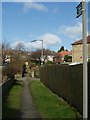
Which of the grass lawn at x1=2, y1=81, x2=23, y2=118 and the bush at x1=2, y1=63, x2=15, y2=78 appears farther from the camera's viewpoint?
the bush at x1=2, y1=63, x2=15, y2=78

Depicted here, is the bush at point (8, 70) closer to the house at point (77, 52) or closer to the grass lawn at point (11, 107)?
the grass lawn at point (11, 107)

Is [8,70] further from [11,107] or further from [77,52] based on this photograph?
[77,52]

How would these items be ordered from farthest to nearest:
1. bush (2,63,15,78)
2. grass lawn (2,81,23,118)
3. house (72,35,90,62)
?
house (72,35,90,62) < bush (2,63,15,78) < grass lawn (2,81,23,118)

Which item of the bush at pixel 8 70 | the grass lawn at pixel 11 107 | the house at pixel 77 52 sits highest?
the house at pixel 77 52

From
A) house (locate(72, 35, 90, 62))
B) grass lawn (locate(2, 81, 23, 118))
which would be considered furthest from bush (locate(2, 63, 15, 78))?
house (locate(72, 35, 90, 62))

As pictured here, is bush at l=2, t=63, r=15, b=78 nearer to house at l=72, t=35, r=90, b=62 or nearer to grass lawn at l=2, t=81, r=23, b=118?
grass lawn at l=2, t=81, r=23, b=118

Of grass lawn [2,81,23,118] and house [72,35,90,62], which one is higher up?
house [72,35,90,62]

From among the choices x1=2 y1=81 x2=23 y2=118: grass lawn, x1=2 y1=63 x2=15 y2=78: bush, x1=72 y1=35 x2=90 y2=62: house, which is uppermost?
x1=72 y1=35 x2=90 y2=62: house

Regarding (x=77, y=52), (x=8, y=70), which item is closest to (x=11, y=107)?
(x=8, y=70)

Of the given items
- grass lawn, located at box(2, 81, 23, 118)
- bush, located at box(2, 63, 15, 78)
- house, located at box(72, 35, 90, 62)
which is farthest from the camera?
house, located at box(72, 35, 90, 62)

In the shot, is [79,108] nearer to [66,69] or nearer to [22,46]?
[66,69]

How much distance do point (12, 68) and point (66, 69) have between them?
27080 millimetres

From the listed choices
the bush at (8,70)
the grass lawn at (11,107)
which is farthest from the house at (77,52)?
the grass lawn at (11,107)

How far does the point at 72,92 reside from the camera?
58.7ft
